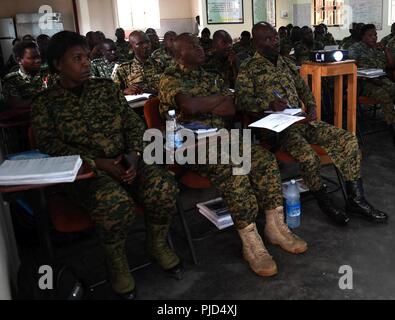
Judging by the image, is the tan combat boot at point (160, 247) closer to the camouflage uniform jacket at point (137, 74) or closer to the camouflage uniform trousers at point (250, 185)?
the camouflage uniform trousers at point (250, 185)

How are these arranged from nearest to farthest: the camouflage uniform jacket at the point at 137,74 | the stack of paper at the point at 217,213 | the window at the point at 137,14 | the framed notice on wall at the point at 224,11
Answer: the stack of paper at the point at 217,213 → the camouflage uniform jacket at the point at 137,74 → the framed notice on wall at the point at 224,11 → the window at the point at 137,14

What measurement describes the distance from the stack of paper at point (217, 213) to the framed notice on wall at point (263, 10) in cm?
686

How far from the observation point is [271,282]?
6.69ft

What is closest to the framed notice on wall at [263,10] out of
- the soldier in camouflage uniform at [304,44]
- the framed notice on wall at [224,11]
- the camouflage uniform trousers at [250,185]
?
the framed notice on wall at [224,11]

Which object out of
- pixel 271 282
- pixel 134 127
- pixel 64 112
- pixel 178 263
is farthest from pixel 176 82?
pixel 271 282

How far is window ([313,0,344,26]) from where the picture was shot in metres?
8.29

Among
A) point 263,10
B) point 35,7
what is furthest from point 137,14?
point 263,10

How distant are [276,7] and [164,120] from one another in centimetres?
749

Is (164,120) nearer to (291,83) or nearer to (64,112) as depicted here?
(64,112)

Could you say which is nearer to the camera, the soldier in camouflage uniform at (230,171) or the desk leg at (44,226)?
the desk leg at (44,226)

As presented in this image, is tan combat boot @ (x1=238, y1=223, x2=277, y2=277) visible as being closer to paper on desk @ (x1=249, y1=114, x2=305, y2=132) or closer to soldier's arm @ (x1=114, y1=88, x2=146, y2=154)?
paper on desk @ (x1=249, y1=114, x2=305, y2=132)

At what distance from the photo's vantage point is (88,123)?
2.08 m

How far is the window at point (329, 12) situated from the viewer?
27.2ft

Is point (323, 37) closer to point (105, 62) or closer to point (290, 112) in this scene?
point (105, 62)
